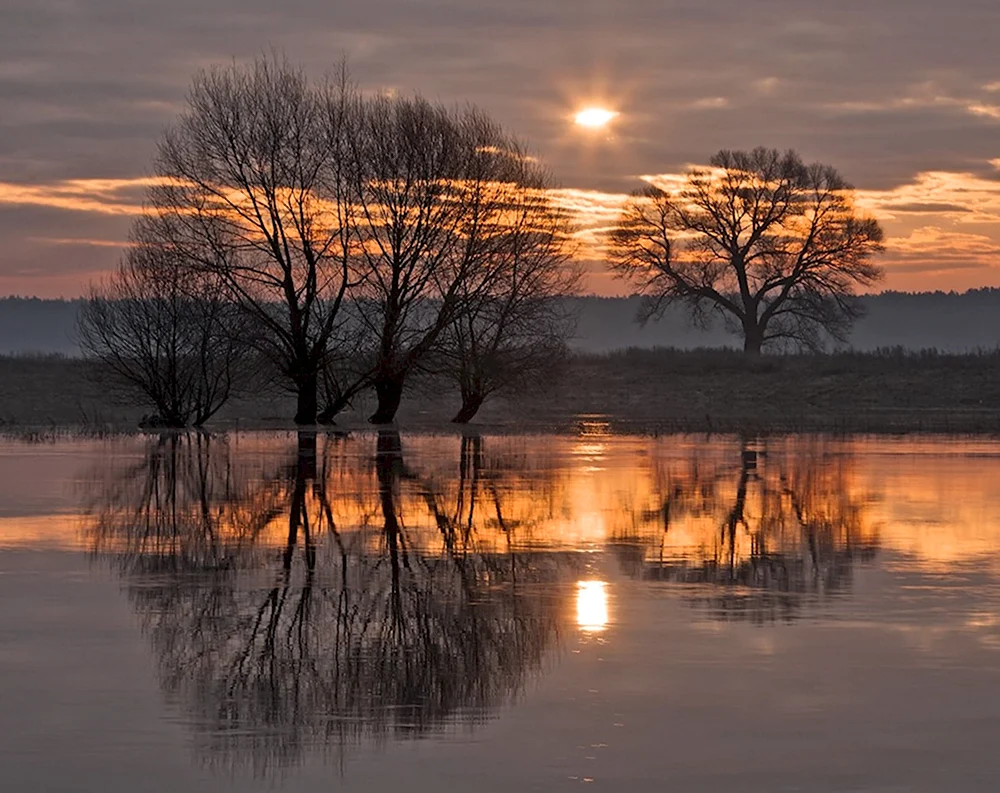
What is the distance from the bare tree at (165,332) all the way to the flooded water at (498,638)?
20.4 m

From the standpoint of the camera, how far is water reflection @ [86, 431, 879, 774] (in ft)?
31.6

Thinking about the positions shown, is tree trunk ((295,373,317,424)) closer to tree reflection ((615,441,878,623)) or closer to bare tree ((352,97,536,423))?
bare tree ((352,97,536,423))

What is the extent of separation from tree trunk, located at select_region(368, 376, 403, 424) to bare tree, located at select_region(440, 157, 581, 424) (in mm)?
1494

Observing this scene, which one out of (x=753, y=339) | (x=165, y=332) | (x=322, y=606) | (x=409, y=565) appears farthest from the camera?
(x=753, y=339)

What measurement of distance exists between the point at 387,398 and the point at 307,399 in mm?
2606

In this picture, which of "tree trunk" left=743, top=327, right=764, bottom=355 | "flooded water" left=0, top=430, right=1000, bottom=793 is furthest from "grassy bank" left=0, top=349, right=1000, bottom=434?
"flooded water" left=0, top=430, right=1000, bottom=793

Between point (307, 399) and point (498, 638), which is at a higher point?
point (307, 399)

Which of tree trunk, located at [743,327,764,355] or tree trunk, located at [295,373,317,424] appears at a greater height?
Result: tree trunk, located at [743,327,764,355]

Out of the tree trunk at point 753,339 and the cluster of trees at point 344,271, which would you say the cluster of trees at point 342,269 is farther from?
the tree trunk at point 753,339

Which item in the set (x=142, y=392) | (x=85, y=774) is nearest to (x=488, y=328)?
(x=142, y=392)

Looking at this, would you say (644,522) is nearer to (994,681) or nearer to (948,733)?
(994,681)

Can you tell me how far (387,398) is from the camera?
154 ft

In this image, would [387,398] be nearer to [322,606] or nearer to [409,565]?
[409,565]

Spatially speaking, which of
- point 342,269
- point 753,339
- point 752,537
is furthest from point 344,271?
point 753,339
